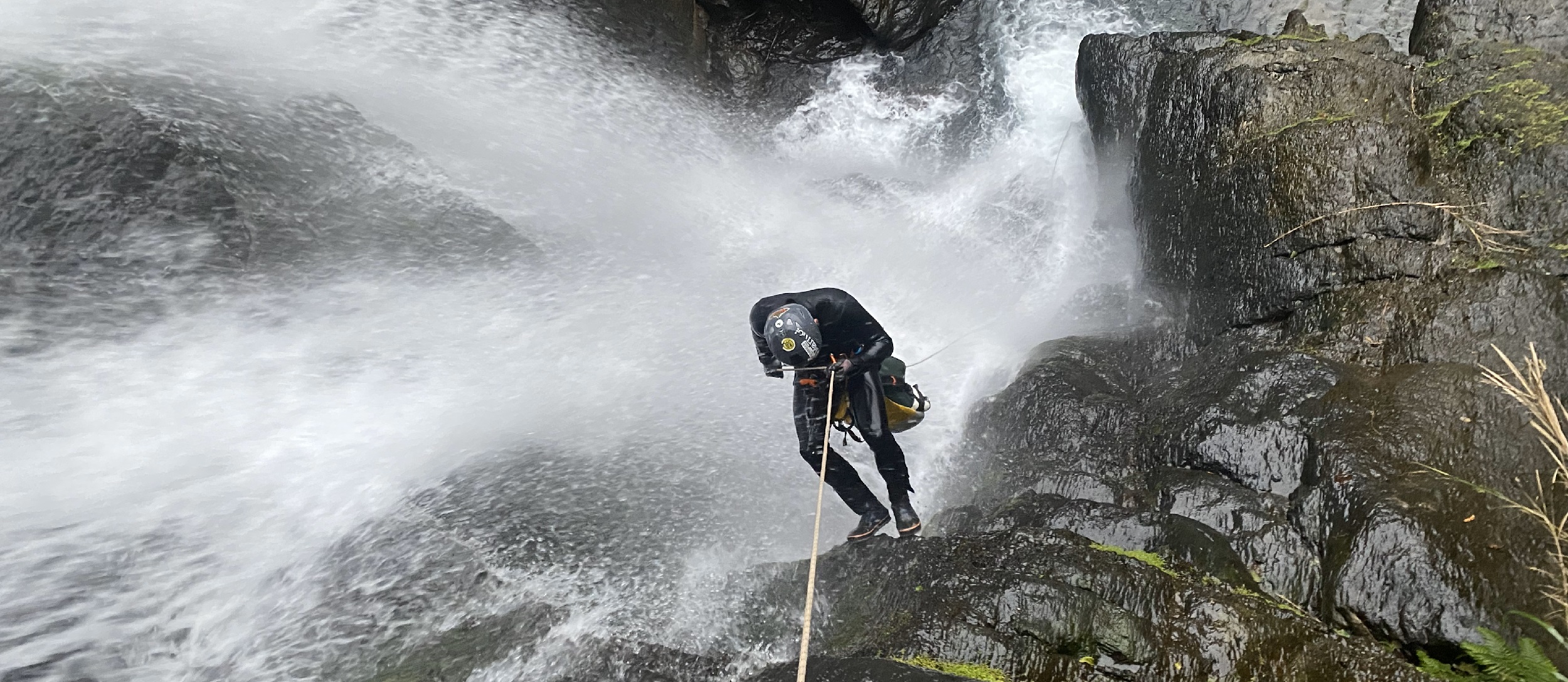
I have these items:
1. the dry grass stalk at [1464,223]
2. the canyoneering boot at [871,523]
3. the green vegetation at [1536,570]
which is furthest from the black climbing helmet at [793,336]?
the dry grass stalk at [1464,223]

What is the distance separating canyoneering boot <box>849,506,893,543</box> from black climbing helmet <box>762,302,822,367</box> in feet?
3.92

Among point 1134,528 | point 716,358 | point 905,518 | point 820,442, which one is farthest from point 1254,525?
point 716,358

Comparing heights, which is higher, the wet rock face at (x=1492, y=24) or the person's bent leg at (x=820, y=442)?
the wet rock face at (x=1492, y=24)

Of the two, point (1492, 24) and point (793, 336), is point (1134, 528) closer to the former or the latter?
point (793, 336)

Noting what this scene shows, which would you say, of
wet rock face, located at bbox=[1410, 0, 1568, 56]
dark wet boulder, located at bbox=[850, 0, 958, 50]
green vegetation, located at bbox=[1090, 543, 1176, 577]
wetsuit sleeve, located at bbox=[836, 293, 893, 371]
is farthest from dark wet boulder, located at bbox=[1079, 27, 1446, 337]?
dark wet boulder, located at bbox=[850, 0, 958, 50]

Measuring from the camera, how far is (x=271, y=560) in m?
6.60

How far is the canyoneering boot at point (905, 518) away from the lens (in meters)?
6.26

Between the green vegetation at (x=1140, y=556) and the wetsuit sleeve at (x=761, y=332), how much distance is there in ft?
7.39

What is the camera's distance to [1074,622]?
4.60 m

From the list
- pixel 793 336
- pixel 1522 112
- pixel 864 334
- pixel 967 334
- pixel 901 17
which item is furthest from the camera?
pixel 901 17

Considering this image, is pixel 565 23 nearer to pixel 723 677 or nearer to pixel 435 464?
pixel 435 464

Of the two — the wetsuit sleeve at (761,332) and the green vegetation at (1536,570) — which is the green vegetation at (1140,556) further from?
the wetsuit sleeve at (761,332)

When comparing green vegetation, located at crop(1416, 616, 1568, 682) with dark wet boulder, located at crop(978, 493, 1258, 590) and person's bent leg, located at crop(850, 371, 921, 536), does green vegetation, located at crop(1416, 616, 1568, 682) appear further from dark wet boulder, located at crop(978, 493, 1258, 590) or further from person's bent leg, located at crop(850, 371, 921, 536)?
person's bent leg, located at crop(850, 371, 921, 536)

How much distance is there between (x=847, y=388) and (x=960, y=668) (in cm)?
222
